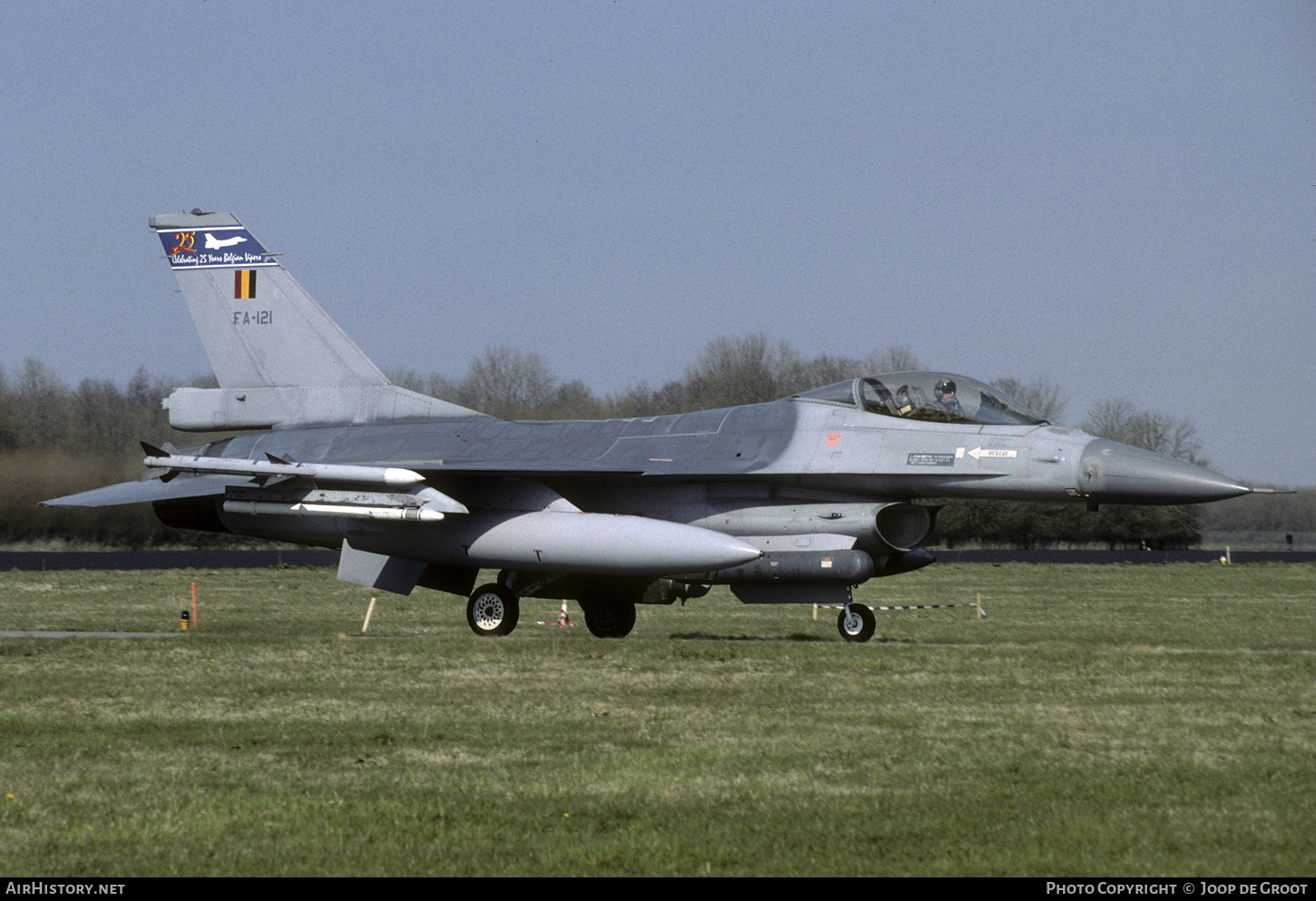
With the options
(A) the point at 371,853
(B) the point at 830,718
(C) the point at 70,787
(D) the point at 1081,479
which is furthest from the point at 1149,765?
(D) the point at 1081,479

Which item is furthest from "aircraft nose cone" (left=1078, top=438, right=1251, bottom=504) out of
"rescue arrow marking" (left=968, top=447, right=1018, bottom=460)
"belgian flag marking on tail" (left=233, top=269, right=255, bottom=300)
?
"belgian flag marking on tail" (left=233, top=269, right=255, bottom=300)

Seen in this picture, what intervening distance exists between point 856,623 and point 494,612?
4450 millimetres

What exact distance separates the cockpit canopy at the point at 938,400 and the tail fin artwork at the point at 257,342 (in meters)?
5.87

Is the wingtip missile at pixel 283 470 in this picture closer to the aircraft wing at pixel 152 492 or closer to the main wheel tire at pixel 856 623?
the aircraft wing at pixel 152 492

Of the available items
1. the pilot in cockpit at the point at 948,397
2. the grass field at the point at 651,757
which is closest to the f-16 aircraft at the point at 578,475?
the pilot in cockpit at the point at 948,397

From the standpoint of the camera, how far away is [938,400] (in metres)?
14.9

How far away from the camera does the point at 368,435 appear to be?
17672mm

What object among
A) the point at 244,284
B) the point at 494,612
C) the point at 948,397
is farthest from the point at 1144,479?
the point at 244,284

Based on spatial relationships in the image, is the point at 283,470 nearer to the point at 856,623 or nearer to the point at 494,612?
the point at 494,612

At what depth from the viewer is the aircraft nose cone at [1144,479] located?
44.8 feet

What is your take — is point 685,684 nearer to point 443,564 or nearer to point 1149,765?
point 1149,765

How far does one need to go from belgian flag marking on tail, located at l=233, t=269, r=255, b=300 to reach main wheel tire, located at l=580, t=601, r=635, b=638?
6.36 metres

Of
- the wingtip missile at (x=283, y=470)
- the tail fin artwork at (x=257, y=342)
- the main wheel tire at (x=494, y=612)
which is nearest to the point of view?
the wingtip missile at (x=283, y=470)

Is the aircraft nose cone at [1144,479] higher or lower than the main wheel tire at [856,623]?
higher
